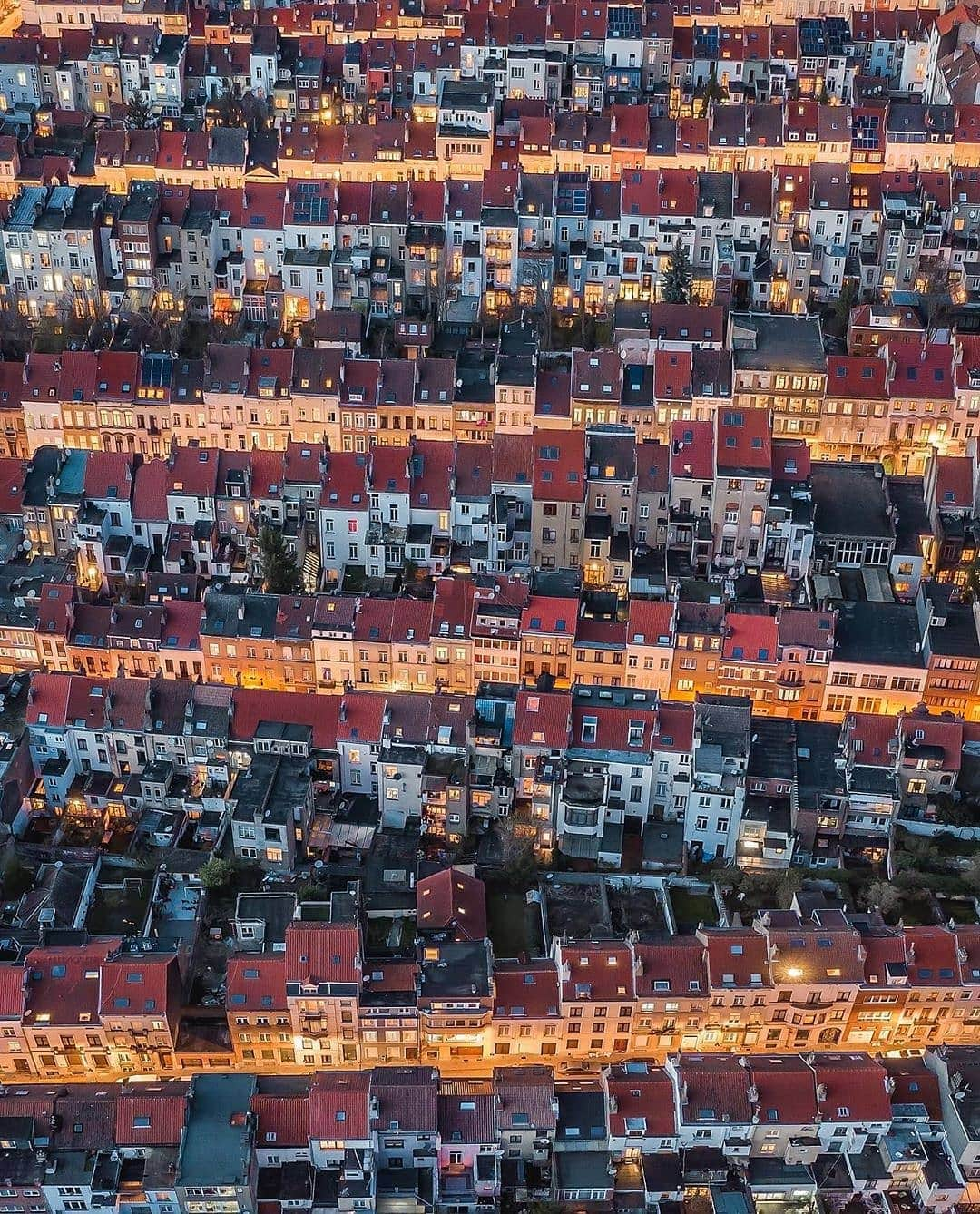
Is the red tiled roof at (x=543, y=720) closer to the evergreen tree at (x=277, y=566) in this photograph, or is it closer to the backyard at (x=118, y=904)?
the evergreen tree at (x=277, y=566)

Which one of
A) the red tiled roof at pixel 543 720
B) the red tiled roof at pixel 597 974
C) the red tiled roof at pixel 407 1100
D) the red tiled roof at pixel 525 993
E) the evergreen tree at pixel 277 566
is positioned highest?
the evergreen tree at pixel 277 566

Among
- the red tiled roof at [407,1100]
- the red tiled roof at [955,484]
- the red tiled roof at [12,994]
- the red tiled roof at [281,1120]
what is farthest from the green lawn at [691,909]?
the red tiled roof at [955,484]

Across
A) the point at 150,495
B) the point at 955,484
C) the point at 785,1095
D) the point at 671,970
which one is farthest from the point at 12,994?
the point at 955,484

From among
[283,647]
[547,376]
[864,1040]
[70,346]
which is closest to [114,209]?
[70,346]

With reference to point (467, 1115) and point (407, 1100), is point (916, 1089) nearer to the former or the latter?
point (467, 1115)

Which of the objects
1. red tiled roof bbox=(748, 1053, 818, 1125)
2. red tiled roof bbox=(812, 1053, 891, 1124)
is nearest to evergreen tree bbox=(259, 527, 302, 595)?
red tiled roof bbox=(748, 1053, 818, 1125)

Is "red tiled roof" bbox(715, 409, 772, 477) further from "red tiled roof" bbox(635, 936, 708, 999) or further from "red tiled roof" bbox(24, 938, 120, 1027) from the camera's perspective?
"red tiled roof" bbox(24, 938, 120, 1027)
